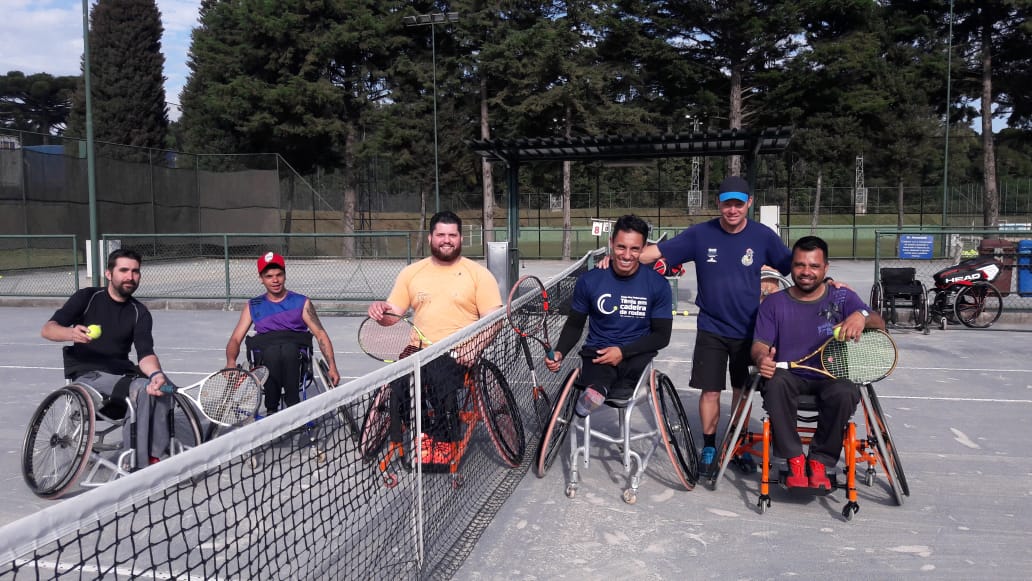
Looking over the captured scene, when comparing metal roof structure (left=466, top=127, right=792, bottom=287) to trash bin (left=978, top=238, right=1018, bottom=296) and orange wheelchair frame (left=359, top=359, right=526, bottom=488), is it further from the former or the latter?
orange wheelchair frame (left=359, top=359, right=526, bottom=488)

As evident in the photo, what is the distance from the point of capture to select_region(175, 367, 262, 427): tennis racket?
470 cm

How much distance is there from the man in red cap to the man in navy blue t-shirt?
1.87 meters

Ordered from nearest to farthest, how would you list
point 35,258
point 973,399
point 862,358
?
point 862,358
point 973,399
point 35,258

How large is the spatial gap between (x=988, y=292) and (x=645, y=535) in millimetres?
9753

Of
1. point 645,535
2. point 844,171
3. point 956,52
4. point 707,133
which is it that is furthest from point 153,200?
point 844,171

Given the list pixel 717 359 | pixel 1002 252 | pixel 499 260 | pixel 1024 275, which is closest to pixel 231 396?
pixel 717 359

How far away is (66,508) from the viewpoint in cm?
182

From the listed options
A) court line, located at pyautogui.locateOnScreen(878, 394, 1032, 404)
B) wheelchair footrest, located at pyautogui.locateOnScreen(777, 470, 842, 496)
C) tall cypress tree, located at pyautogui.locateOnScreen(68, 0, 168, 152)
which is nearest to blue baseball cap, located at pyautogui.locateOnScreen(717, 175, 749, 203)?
wheelchair footrest, located at pyautogui.locateOnScreen(777, 470, 842, 496)

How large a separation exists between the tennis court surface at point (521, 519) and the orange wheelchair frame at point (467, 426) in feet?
0.31

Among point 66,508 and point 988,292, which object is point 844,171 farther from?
point 66,508

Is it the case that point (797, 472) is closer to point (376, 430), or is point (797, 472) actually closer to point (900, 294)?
point (376, 430)

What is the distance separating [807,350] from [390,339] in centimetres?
241

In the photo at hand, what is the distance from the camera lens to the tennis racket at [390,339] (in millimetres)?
4801

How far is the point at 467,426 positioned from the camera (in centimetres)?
460
